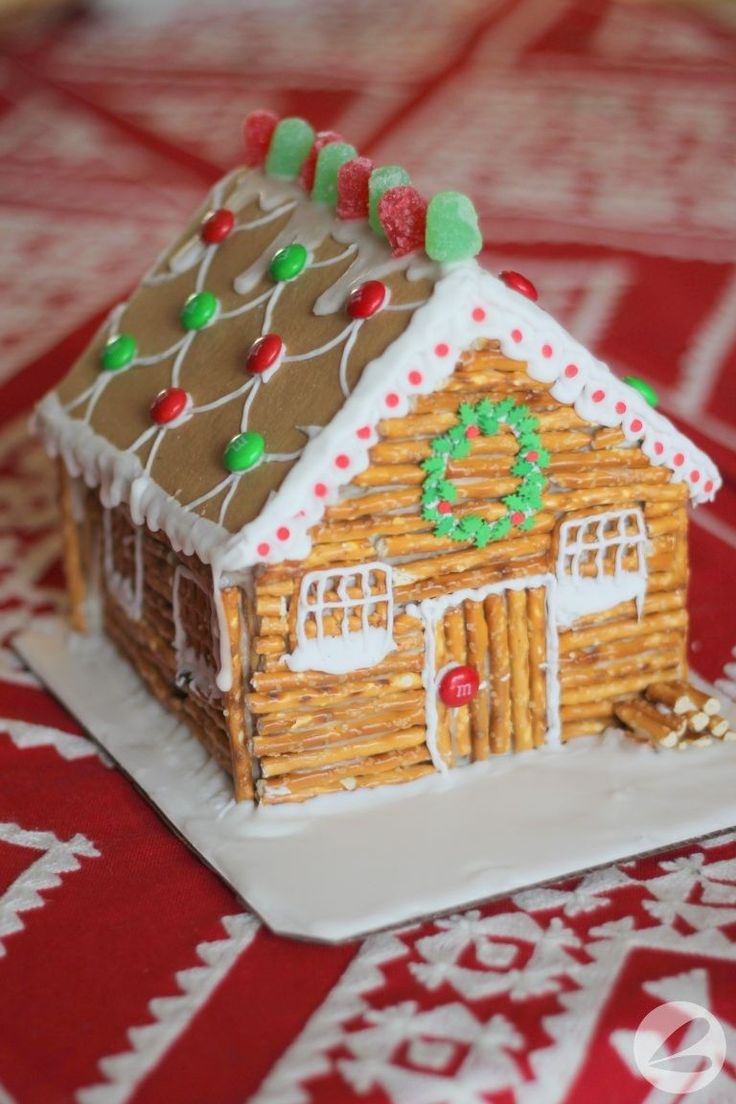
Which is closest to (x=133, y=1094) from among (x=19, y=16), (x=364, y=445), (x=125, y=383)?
(x=364, y=445)

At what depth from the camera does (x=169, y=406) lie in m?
2.34

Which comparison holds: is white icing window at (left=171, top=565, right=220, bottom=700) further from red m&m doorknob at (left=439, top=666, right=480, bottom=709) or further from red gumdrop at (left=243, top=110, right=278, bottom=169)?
red gumdrop at (left=243, top=110, right=278, bottom=169)

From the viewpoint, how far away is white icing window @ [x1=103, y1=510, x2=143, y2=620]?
8.43 ft

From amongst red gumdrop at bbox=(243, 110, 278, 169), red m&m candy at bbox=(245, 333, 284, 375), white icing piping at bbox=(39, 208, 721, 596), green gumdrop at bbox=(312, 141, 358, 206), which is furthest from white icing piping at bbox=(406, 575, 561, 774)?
red gumdrop at bbox=(243, 110, 278, 169)

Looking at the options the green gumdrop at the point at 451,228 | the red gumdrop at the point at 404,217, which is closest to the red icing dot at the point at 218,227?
the red gumdrop at the point at 404,217

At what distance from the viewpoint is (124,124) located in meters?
4.63

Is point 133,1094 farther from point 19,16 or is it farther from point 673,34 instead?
point 19,16

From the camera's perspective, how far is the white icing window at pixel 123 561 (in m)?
2.57

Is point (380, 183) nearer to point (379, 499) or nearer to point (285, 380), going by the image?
point (285, 380)

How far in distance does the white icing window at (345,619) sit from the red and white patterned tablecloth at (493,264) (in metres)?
0.34

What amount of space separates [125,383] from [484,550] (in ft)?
2.22

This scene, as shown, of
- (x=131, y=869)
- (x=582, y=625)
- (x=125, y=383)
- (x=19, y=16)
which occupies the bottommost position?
(x=131, y=869)

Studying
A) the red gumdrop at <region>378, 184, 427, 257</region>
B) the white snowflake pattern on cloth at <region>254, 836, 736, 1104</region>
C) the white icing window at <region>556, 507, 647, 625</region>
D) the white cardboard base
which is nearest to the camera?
the white snowflake pattern on cloth at <region>254, 836, 736, 1104</region>

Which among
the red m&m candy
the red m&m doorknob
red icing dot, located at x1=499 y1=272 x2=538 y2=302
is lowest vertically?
the red m&m doorknob
